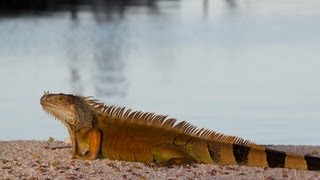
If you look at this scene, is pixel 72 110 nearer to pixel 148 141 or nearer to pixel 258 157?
pixel 148 141

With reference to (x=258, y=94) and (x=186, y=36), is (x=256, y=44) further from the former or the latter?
(x=258, y=94)

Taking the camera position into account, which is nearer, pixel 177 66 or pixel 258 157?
pixel 258 157

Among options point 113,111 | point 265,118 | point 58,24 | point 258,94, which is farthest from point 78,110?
point 58,24

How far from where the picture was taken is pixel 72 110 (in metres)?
11.0

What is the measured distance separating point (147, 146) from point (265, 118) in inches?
343

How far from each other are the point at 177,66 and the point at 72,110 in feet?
61.2

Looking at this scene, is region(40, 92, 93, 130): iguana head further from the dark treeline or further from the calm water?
the dark treeline

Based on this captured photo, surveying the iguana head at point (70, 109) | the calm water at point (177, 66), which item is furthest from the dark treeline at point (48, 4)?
the iguana head at point (70, 109)

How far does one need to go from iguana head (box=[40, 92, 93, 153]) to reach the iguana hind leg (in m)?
0.68

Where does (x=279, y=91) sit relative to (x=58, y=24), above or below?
above

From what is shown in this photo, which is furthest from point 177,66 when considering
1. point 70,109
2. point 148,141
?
point 148,141

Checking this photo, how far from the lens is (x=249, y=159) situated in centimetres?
1072

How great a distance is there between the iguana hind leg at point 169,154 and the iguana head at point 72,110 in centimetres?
68

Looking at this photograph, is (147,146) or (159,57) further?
(159,57)
